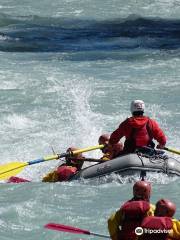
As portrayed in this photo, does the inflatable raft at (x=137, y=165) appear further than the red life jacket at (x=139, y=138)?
No

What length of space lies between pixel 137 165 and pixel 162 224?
153 inches

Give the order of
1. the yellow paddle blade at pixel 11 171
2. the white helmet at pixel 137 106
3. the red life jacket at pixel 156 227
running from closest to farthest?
the red life jacket at pixel 156 227 < the white helmet at pixel 137 106 < the yellow paddle blade at pixel 11 171

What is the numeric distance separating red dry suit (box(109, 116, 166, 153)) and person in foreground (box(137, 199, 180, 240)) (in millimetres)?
3926

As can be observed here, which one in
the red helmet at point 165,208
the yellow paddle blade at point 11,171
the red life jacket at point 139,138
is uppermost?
the red helmet at point 165,208

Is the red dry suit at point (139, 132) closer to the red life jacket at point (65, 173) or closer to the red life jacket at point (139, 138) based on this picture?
the red life jacket at point (139, 138)

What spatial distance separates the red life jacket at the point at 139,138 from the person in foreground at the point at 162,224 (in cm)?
394

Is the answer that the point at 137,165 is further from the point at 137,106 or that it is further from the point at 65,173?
the point at 65,173

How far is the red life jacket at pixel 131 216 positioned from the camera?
6742 mm

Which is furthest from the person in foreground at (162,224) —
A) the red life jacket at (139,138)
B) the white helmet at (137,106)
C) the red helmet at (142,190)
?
the red life jacket at (139,138)

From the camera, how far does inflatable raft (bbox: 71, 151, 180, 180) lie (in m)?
10.4

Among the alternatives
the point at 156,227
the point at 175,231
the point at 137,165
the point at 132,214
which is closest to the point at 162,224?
the point at 156,227

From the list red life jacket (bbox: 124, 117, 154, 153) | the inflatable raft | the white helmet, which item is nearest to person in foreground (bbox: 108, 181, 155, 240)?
the inflatable raft

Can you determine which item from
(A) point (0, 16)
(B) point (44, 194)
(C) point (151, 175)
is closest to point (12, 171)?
(B) point (44, 194)

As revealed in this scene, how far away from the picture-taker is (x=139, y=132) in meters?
10.5
